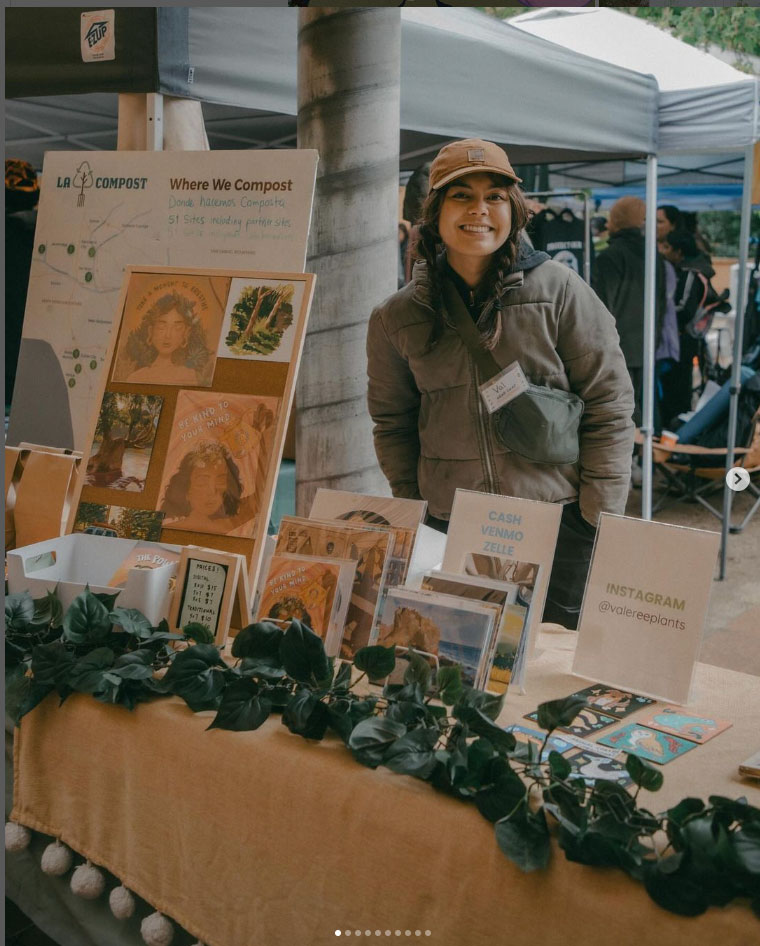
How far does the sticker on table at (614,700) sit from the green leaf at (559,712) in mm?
168

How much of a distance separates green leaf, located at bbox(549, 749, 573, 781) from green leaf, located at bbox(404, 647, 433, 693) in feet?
0.67

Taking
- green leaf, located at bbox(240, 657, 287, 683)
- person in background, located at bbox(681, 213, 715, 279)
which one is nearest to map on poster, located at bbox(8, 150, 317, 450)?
green leaf, located at bbox(240, 657, 287, 683)

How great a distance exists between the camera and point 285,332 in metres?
1.52

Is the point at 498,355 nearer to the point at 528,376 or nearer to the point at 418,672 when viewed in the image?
the point at 528,376

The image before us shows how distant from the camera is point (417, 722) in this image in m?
1.07

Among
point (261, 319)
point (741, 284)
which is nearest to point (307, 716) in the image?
point (261, 319)

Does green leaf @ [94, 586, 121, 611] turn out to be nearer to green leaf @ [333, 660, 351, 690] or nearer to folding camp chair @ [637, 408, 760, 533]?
green leaf @ [333, 660, 351, 690]

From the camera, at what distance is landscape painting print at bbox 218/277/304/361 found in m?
1.52

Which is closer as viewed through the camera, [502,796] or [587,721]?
[502,796]

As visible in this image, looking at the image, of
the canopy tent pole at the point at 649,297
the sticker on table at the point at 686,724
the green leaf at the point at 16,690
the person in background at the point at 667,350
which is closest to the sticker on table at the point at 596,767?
the sticker on table at the point at 686,724

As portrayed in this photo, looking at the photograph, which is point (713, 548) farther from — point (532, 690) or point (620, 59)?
point (620, 59)

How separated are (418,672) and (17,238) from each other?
3.05m

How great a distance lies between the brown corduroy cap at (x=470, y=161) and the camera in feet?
5.81

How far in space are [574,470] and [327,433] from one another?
75 cm
